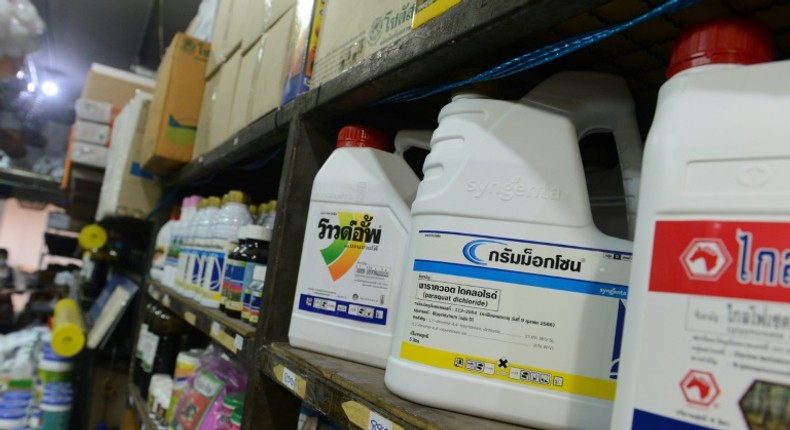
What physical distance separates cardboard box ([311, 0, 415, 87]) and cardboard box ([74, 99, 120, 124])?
2.99m

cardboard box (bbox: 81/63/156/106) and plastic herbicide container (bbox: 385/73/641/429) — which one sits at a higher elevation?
cardboard box (bbox: 81/63/156/106)

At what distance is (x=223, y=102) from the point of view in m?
1.66

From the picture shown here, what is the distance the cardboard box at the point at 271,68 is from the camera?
125 cm

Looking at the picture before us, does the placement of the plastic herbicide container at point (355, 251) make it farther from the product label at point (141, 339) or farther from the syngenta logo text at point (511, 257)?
the product label at point (141, 339)

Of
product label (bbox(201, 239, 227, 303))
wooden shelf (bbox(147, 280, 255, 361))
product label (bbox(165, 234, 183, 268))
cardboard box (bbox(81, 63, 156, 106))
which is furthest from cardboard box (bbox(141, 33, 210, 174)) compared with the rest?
cardboard box (bbox(81, 63, 156, 106))

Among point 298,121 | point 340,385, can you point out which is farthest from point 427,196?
point 298,121

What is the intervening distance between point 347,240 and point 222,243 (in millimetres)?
676

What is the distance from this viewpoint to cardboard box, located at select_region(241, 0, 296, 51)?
133 cm

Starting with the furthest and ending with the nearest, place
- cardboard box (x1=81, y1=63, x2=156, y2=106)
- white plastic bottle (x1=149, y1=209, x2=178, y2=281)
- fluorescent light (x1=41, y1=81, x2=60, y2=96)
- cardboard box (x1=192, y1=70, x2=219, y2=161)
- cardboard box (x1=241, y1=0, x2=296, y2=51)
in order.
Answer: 1. fluorescent light (x1=41, y1=81, x2=60, y2=96)
2. cardboard box (x1=81, y1=63, x2=156, y2=106)
3. white plastic bottle (x1=149, y1=209, x2=178, y2=281)
4. cardboard box (x1=192, y1=70, x2=219, y2=161)
5. cardboard box (x1=241, y1=0, x2=296, y2=51)

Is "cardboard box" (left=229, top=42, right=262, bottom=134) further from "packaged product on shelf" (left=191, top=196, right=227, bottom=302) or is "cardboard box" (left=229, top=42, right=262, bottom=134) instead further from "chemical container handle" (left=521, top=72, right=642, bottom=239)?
"chemical container handle" (left=521, top=72, right=642, bottom=239)

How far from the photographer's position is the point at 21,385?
2750 mm

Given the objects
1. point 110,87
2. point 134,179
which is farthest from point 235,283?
point 110,87

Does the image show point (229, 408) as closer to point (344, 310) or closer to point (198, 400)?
point (198, 400)

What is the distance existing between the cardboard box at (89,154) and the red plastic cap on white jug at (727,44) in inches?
145
